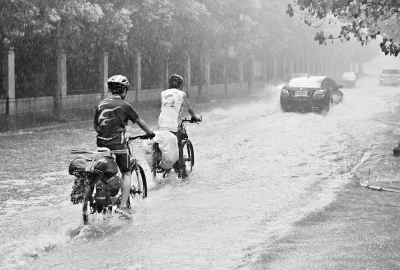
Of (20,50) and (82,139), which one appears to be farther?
(20,50)

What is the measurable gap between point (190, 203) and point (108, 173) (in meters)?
1.83

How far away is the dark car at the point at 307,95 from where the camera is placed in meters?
24.8

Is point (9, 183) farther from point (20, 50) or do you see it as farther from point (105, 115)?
point (20, 50)

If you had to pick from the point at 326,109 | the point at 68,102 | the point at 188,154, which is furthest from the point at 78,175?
the point at 68,102

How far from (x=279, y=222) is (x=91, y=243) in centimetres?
212

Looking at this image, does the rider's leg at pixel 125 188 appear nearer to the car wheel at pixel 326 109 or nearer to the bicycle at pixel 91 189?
the bicycle at pixel 91 189

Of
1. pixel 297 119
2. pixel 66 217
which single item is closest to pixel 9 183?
pixel 66 217

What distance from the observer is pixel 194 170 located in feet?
39.7

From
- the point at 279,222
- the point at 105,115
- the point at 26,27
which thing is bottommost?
the point at 279,222

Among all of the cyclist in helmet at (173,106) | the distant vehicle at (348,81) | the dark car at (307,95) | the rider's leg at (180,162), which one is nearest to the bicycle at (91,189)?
the cyclist in helmet at (173,106)

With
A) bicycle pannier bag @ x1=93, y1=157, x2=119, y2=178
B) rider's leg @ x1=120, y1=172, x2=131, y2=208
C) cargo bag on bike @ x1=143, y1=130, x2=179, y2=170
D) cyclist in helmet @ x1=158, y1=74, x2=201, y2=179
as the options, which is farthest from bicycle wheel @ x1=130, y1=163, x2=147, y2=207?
cyclist in helmet @ x1=158, y1=74, x2=201, y2=179

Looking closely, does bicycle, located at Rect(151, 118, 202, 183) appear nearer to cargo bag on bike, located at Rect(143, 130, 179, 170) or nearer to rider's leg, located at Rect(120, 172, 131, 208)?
cargo bag on bike, located at Rect(143, 130, 179, 170)

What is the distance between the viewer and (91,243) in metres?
6.98

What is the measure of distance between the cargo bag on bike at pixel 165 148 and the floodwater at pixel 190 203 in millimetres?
346
